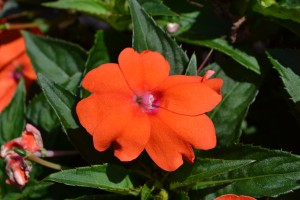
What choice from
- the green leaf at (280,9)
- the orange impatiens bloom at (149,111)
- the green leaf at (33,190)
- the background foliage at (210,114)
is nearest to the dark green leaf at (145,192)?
the background foliage at (210,114)

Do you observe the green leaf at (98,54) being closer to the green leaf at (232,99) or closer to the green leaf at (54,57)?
the green leaf at (54,57)

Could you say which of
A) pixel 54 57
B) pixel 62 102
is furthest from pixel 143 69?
pixel 54 57

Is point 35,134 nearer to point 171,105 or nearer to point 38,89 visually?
point 171,105

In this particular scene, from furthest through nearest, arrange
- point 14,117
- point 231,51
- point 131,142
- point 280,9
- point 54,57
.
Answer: point 54,57, point 14,117, point 231,51, point 280,9, point 131,142

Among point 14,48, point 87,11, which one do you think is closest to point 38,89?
point 14,48

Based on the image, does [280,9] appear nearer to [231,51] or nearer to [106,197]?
[231,51]
